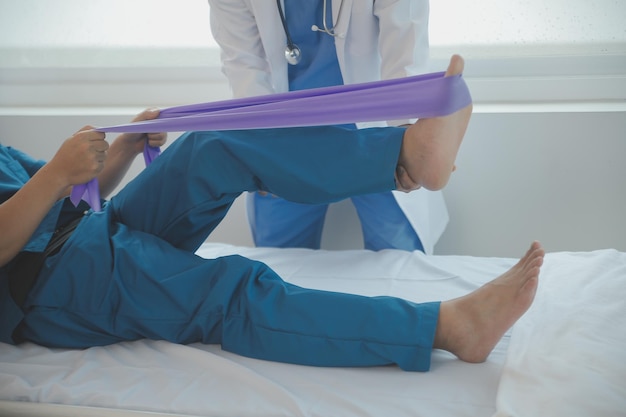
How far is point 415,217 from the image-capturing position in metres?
1.91

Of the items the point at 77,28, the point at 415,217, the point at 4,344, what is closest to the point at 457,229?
the point at 415,217

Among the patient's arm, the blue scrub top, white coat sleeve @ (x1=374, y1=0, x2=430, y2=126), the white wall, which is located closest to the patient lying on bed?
the patient's arm

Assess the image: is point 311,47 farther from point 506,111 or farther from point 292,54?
point 506,111

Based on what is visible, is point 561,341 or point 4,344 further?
Answer: point 4,344

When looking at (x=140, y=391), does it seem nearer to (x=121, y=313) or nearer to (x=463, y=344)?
(x=121, y=313)

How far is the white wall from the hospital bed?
0.66 metres

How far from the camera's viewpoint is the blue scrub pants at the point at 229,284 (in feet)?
4.08

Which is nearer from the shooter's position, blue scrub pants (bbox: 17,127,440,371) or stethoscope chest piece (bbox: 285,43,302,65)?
blue scrub pants (bbox: 17,127,440,371)

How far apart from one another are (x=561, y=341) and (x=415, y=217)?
0.76 metres

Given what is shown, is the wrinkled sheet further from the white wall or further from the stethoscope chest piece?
the stethoscope chest piece

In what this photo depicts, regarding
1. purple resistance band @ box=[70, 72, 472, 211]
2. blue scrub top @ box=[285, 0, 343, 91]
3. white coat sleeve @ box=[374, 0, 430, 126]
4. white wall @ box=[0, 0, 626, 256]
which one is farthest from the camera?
white wall @ box=[0, 0, 626, 256]

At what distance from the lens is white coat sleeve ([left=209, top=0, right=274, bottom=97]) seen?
1787mm

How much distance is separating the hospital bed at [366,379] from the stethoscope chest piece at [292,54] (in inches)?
31.1

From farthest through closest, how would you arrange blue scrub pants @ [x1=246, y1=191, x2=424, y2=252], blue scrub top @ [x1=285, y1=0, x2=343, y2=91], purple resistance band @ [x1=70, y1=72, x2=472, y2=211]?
blue scrub pants @ [x1=246, y1=191, x2=424, y2=252]
blue scrub top @ [x1=285, y1=0, x2=343, y2=91]
purple resistance band @ [x1=70, y1=72, x2=472, y2=211]
